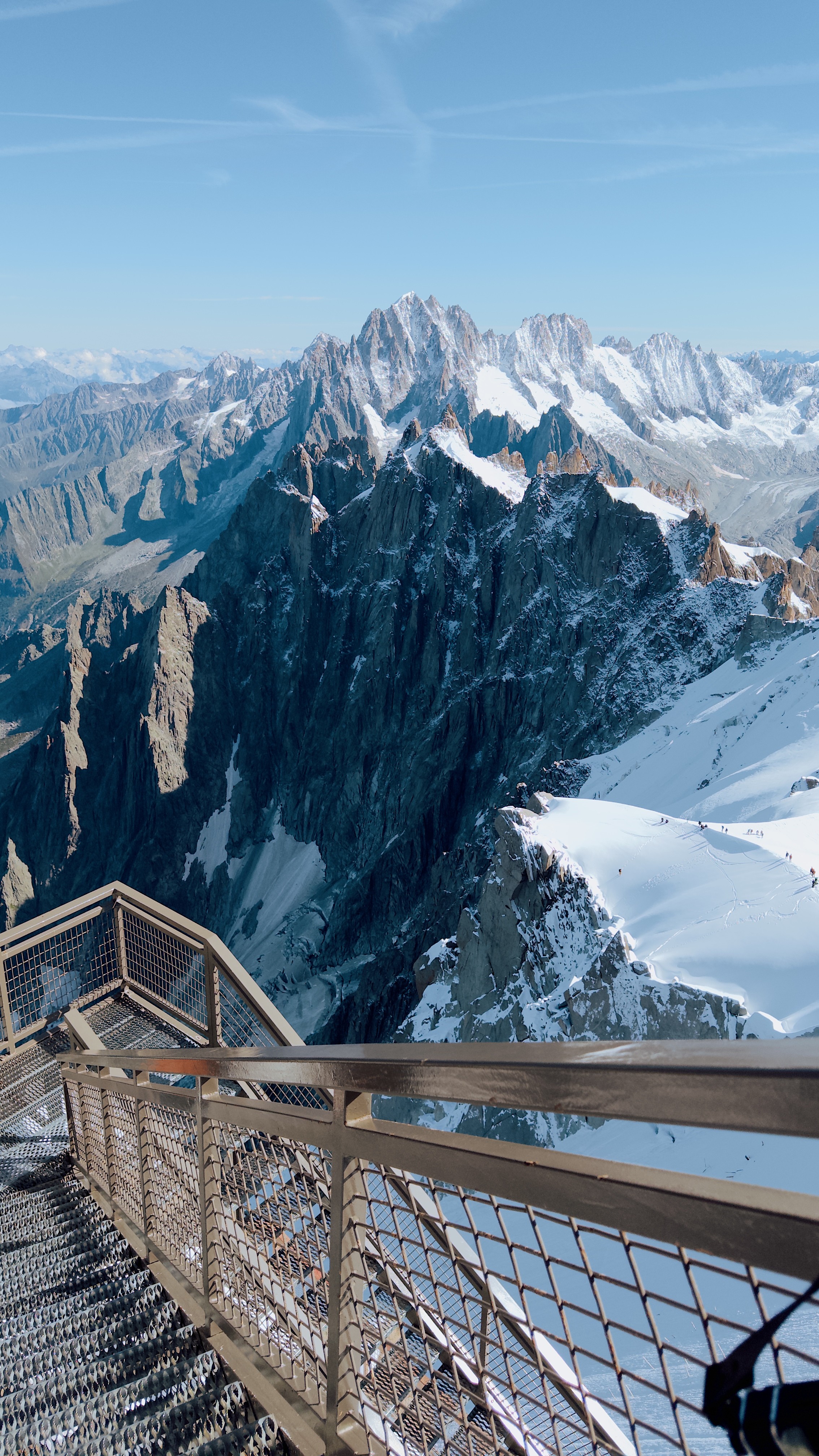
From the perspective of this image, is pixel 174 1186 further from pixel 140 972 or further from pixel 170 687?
pixel 170 687

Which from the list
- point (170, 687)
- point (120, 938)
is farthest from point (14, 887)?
point (120, 938)

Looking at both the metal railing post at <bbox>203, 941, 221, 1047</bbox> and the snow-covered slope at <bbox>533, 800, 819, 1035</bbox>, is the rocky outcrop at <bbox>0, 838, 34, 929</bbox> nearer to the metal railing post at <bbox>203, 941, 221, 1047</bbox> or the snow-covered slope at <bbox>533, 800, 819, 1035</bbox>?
the snow-covered slope at <bbox>533, 800, 819, 1035</bbox>

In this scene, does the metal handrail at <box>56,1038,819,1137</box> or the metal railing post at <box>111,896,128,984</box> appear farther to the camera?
the metal railing post at <box>111,896,128,984</box>

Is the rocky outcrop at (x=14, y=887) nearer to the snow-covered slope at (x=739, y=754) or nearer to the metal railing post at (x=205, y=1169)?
the snow-covered slope at (x=739, y=754)

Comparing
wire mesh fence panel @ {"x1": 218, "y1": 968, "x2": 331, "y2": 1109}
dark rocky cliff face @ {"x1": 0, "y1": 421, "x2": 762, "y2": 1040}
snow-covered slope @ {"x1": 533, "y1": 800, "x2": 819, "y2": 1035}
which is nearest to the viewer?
wire mesh fence panel @ {"x1": 218, "y1": 968, "x2": 331, "y2": 1109}

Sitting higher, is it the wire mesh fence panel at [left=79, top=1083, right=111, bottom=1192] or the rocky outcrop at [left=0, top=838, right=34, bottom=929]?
the wire mesh fence panel at [left=79, top=1083, right=111, bottom=1192]

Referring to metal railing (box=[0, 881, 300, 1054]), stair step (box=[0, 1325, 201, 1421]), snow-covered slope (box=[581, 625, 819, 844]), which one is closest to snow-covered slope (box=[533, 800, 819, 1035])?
snow-covered slope (box=[581, 625, 819, 844])

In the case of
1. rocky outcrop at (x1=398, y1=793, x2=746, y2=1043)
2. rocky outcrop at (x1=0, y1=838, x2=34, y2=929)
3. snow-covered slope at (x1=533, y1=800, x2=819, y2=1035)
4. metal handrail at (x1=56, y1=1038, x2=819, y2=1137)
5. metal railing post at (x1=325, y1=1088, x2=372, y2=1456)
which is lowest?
rocky outcrop at (x1=0, y1=838, x2=34, y2=929)

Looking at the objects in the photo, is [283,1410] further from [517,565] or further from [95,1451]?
[517,565]
